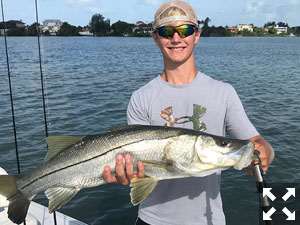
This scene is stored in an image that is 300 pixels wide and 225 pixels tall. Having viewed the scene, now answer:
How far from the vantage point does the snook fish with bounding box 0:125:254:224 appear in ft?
9.66

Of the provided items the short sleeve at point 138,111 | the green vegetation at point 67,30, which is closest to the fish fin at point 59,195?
the short sleeve at point 138,111

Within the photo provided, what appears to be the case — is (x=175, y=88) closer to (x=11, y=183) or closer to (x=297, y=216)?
(x=11, y=183)

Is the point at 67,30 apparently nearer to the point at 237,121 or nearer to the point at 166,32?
the point at 166,32

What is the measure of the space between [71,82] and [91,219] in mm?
19185

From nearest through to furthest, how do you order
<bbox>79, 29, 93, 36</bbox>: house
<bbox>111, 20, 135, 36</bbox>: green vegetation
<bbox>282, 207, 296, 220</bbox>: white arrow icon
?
<bbox>282, 207, 296, 220</bbox>: white arrow icon
<bbox>111, 20, 135, 36</bbox>: green vegetation
<bbox>79, 29, 93, 36</bbox>: house

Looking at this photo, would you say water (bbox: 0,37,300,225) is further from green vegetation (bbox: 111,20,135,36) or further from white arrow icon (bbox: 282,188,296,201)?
green vegetation (bbox: 111,20,135,36)

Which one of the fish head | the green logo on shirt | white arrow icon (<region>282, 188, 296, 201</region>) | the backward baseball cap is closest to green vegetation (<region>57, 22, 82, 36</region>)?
white arrow icon (<region>282, 188, 296, 201</region>)

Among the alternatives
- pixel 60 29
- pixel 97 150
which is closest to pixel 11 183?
pixel 97 150

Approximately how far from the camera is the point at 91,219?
26.2ft

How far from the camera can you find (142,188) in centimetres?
298

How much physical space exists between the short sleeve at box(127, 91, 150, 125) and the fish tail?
1424mm

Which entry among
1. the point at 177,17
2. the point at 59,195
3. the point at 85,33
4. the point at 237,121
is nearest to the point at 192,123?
the point at 237,121

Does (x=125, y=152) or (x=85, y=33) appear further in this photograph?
(x=85, y=33)

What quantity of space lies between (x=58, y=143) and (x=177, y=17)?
1.85 m
